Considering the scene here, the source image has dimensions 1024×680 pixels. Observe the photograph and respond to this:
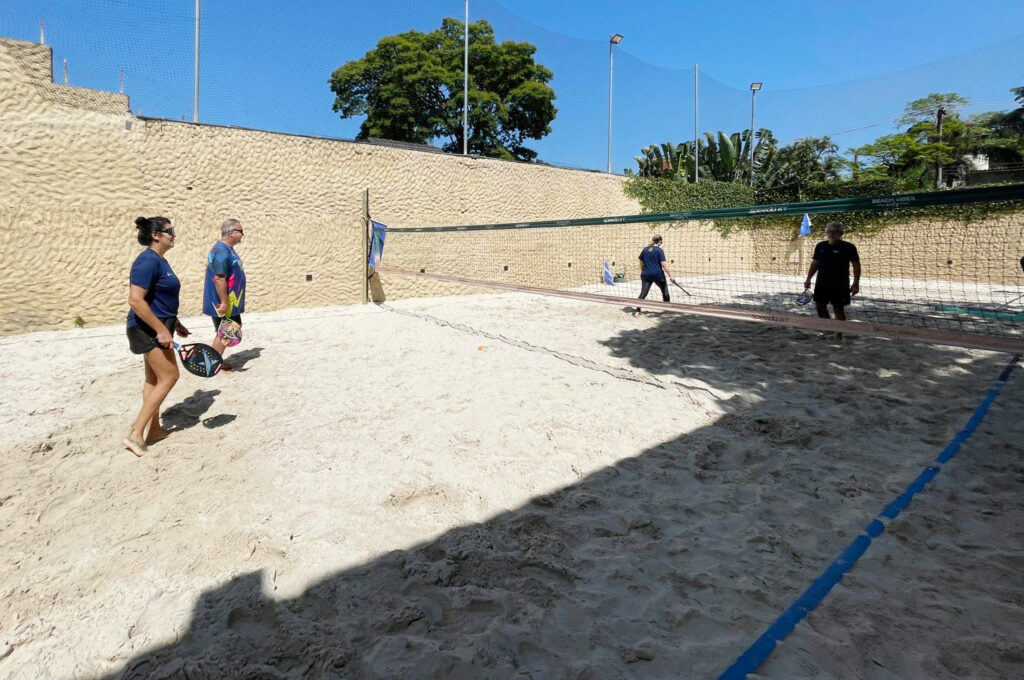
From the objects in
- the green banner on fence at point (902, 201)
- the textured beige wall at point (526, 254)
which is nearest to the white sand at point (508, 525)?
the green banner on fence at point (902, 201)

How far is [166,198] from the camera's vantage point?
8008 mm

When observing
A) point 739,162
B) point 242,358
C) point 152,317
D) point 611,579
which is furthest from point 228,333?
point 739,162

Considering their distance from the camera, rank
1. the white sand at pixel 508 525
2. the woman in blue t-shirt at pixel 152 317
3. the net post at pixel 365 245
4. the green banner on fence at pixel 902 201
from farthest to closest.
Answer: the net post at pixel 365 245 → the woman in blue t-shirt at pixel 152 317 → the green banner on fence at pixel 902 201 → the white sand at pixel 508 525

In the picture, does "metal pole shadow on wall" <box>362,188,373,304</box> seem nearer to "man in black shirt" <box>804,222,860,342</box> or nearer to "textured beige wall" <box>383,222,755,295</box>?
"textured beige wall" <box>383,222,755,295</box>

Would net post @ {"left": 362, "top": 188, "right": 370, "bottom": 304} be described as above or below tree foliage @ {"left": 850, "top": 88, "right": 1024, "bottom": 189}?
below

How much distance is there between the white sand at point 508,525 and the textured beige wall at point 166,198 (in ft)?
10.4

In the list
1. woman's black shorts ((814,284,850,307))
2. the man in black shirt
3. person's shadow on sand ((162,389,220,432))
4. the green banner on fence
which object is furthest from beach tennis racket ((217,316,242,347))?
woman's black shorts ((814,284,850,307))

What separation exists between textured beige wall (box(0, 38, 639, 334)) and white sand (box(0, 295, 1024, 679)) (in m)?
3.17

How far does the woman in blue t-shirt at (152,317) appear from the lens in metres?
3.08

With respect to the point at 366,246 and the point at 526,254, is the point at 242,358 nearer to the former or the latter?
the point at 366,246

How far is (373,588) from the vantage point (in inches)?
81.7

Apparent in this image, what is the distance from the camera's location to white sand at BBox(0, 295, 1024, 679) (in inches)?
70.0

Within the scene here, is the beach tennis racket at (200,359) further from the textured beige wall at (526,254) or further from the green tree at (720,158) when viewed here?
the green tree at (720,158)

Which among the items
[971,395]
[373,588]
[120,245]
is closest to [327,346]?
[120,245]
